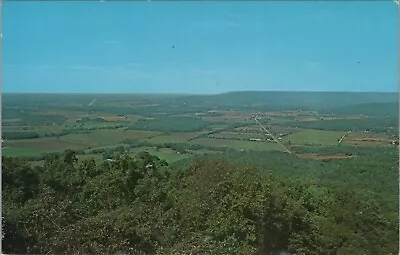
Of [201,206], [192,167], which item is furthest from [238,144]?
[201,206]

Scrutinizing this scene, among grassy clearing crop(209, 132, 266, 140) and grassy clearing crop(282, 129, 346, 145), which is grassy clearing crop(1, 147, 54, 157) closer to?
grassy clearing crop(209, 132, 266, 140)

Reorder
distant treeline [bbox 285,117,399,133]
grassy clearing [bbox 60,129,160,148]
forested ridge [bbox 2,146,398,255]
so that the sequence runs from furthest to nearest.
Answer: grassy clearing [bbox 60,129,160,148], forested ridge [bbox 2,146,398,255], distant treeline [bbox 285,117,399,133]

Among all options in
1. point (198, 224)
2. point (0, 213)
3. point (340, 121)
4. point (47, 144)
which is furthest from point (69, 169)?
point (340, 121)

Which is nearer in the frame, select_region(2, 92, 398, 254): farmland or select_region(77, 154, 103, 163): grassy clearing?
select_region(2, 92, 398, 254): farmland

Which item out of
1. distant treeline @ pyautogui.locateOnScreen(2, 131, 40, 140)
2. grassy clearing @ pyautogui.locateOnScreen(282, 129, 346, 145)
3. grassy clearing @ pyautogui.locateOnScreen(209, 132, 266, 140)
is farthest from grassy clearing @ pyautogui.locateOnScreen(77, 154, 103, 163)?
grassy clearing @ pyautogui.locateOnScreen(282, 129, 346, 145)

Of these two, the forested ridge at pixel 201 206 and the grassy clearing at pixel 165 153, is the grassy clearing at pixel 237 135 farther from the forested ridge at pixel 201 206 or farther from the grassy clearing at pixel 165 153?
the grassy clearing at pixel 165 153

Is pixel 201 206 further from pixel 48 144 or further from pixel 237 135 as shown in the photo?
pixel 48 144

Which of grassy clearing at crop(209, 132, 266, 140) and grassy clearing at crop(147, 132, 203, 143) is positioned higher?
grassy clearing at crop(209, 132, 266, 140)
